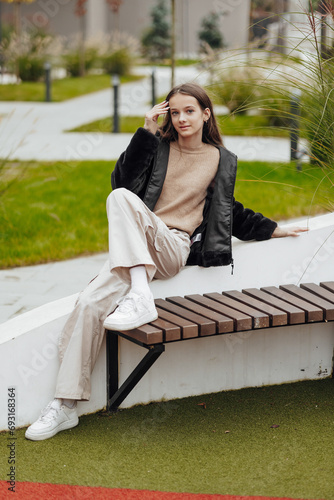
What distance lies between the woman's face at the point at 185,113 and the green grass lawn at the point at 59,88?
12598 mm

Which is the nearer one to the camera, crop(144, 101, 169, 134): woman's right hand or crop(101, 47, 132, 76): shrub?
crop(144, 101, 169, 134): woman's right hand

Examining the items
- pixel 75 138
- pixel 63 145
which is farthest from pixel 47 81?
pixel 63 145

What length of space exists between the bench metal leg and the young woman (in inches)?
3.8

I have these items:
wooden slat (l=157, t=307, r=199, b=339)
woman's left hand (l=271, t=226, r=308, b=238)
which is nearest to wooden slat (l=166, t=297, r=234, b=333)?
wooden slat (l=157, t=307, r=199, b=339)

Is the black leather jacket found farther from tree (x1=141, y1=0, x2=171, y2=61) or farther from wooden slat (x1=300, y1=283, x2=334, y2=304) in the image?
tree (x1=141, y1=0, x2=171, y2=61)

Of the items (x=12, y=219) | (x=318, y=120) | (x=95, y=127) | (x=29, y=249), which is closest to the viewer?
(x=318, y=120)

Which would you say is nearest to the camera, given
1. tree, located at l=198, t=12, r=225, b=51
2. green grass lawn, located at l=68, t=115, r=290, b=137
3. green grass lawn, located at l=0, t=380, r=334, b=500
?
green grass lawn, located at l=0, t=380, r=334, b=500

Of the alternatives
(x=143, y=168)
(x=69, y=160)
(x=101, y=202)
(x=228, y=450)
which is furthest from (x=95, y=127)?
(x=228, y=450)

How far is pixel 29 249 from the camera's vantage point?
5805 millimetres

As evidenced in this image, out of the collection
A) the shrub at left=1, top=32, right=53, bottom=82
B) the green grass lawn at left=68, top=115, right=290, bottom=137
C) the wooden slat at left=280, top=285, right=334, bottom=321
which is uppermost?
the shrub at left=1, top=32, right=53, bottom=82

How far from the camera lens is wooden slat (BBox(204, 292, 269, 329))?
3076 millimetres

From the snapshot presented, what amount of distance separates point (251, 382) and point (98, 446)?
0.95 meters

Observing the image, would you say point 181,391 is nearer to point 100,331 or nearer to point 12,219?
point 100,331

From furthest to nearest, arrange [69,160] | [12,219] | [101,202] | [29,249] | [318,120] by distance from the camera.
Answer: [69,160]
[101,202]
[12,219]
[29,249]
[318,120]
